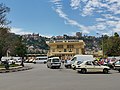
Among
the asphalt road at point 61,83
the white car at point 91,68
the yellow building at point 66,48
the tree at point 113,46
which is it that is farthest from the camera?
the yellow building at point 66,48

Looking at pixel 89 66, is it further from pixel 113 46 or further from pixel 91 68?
pixel 113 46

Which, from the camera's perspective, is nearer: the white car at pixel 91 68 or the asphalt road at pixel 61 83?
the asphalt road at pixel 61 83

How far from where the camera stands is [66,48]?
129500mm

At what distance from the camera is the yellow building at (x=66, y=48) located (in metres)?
127

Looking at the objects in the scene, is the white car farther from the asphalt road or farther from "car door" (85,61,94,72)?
the asphalt road

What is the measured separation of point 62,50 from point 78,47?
691 cm

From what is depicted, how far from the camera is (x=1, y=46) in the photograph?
59.6 m

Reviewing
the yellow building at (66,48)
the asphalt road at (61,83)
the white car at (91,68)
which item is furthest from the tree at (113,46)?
the asphalt road at (61,83)

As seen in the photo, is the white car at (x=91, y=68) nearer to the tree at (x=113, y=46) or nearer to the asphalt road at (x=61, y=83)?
the asphalt road at (x=61, y=83)

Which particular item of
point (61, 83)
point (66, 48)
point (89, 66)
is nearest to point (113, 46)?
point (66, 48)

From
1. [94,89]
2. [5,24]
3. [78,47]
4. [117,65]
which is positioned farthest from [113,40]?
[94,89]

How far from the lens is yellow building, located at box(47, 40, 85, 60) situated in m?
127

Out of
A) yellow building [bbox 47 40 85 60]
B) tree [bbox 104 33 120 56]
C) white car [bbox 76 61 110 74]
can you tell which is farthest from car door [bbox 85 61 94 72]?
yellow building [bbox 47 40 85 60]

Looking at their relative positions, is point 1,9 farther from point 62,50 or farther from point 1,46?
point 62,50
